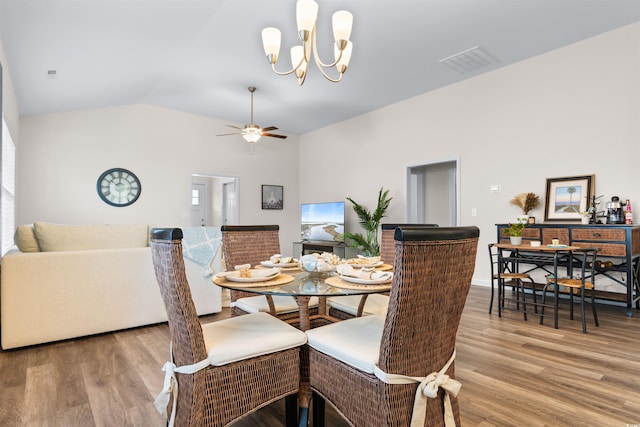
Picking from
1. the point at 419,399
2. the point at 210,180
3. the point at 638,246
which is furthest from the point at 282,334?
the point at 210,180

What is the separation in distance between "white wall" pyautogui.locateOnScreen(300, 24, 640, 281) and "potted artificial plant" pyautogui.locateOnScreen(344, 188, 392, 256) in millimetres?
196

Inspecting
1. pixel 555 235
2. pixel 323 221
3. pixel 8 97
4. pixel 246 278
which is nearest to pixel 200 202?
pixel 323 221

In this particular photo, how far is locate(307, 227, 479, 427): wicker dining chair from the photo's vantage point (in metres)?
1.08

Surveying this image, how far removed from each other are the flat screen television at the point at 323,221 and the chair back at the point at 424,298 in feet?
17.1

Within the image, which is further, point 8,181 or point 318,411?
point 8,181

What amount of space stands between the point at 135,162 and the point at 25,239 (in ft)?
12.0

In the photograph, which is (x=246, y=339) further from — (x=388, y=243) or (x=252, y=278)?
(x=388, y=243)

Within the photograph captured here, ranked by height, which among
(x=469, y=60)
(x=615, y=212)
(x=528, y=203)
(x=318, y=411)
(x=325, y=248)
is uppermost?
(x=469, y=60)

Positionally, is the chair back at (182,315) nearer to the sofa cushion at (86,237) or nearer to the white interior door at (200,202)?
the sofa cushion at (86,237)

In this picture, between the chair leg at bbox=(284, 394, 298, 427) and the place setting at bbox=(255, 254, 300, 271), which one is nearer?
the chair leg at bbox=(284, 394, 298, 427)

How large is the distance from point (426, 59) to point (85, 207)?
225 inches

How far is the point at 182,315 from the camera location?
1265 millimetres

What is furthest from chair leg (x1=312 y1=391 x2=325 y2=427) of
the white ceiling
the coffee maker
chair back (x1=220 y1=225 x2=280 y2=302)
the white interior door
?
the white interior door

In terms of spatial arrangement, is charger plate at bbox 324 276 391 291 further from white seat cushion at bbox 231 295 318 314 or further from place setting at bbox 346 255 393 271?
white seat cushion at bbox 231 295 318 314
